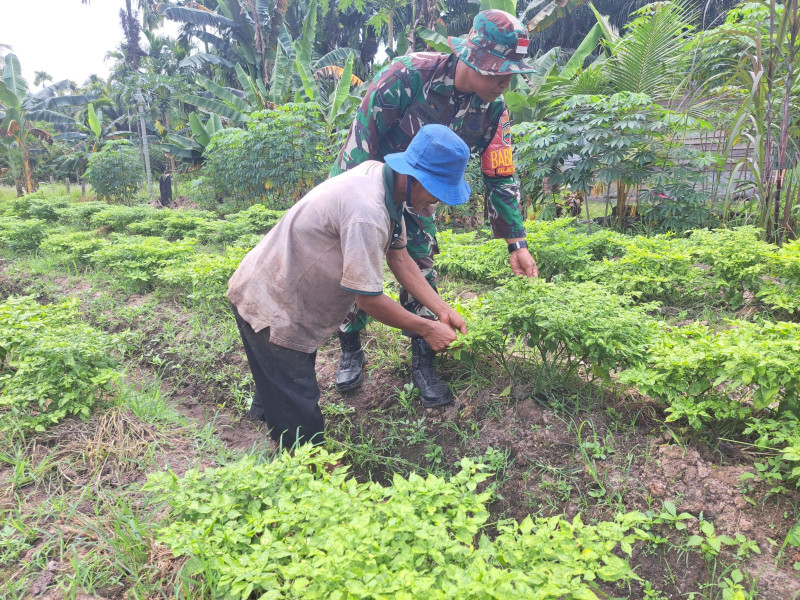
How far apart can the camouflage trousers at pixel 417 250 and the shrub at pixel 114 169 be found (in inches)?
532

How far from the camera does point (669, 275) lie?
3.59m

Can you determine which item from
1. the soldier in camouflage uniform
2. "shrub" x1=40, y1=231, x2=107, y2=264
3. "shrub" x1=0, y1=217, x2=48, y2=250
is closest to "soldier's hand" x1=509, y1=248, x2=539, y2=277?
the soldier in camouflage uniform

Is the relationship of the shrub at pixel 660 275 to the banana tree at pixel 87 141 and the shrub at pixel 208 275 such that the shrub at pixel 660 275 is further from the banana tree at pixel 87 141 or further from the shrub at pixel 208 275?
the banana tree at pixel 87 141

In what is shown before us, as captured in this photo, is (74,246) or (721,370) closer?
(721,370)

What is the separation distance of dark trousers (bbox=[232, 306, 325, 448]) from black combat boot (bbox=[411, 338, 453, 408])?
0.69 meters

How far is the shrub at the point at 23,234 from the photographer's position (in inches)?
293

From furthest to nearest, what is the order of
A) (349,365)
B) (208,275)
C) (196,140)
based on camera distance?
(196,140)
(208,275)
(349,365)

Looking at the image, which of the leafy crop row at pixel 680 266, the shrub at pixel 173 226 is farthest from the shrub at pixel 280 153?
the leafy crop row at pixel 680 266

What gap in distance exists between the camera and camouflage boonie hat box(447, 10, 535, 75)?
88.8 inches

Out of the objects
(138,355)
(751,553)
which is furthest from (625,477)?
(138,355)

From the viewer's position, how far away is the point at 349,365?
303 centimetres

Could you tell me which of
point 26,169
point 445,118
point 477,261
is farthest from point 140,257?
point 26,169

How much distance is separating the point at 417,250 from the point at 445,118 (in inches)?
27.8

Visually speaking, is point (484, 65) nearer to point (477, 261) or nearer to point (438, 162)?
point (438, 162)
